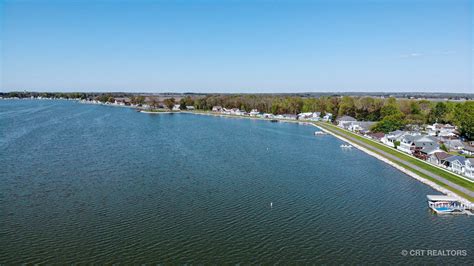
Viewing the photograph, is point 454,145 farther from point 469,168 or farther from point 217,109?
point 217,109

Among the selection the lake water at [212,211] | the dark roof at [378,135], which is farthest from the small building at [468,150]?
the lake water at [212,211]

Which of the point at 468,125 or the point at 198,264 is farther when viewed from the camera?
the point at 468,125

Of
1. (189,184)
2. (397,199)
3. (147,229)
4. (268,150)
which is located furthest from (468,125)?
(147,229)

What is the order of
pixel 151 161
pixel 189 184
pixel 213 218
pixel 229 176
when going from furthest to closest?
1. pixel 151 161
2. pixel 229 176
3. pixel 189 184
4. pixel 213 218

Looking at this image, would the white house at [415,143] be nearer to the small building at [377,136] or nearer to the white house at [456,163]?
the white house at [456,163]

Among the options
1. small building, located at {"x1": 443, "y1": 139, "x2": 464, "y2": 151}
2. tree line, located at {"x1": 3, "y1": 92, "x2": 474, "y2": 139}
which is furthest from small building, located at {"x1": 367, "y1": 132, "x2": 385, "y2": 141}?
small building, located at {"x1": 443, "y1": 139, "x2": 464, "y2": 151}

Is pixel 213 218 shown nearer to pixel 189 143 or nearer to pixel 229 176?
pixel 229 176

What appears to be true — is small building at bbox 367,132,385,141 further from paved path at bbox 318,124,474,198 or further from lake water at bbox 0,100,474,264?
lake water at bbox 0,100,474,264
